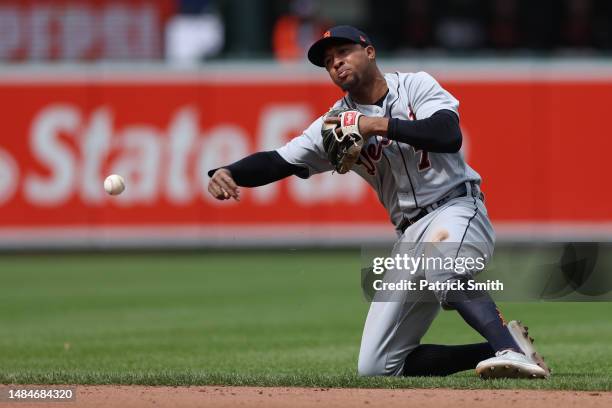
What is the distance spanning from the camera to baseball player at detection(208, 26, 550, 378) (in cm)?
634

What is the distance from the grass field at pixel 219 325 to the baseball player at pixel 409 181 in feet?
0.60

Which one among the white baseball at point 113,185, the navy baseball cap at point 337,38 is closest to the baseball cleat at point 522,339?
the navy baseball cap at point 337,38

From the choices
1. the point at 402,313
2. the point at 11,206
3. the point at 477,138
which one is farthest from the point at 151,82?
the point at 402,313

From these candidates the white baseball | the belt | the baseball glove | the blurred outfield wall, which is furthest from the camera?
the blurred outfield wall

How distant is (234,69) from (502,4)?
25.4 feet

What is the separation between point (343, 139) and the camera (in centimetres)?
639

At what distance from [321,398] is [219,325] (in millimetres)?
4150

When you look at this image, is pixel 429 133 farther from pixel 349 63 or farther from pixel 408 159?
pixel 349 63

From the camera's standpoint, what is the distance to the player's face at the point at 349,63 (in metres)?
6.66

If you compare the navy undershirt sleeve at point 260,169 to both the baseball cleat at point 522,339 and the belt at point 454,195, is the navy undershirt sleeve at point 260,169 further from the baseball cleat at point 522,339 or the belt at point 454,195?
the baseball cleat at point 522,339

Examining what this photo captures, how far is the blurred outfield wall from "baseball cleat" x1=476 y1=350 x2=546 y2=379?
9.32 metres
